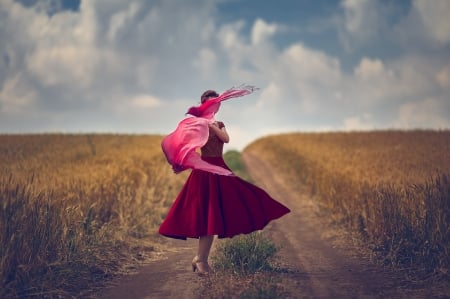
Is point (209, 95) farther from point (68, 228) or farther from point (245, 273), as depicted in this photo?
point (68, 228)

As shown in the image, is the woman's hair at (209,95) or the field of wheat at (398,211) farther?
the field of wheat at (398,211)

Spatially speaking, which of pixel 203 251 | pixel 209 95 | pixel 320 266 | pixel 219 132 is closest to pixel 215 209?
pixel 203 251

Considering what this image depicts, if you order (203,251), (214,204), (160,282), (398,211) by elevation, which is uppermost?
(214,204)

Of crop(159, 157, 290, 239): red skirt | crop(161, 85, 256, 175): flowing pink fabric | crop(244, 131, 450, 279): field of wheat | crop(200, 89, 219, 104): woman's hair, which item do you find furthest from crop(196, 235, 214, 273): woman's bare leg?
crop(244, 131, 450, 279): field of wheat

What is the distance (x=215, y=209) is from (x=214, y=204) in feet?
0.23

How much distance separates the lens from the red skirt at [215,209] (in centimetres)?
747

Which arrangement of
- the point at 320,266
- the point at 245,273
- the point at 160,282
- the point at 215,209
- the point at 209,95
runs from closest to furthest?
1. the point at 215,209
2. the point at 209,95
3. the point at 245,273
4. the point at 160,282
5. the point at 320,266

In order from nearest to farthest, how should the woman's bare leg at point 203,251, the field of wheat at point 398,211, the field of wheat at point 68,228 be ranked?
the field of wheat at point 68,228 → the woman's bare leg at point 203,251 → the field of wheat at point 398,211

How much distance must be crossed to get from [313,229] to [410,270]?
479 cm

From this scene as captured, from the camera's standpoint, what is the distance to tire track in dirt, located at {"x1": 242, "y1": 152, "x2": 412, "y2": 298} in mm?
7500

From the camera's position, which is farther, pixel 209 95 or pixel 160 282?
pixel 160 282

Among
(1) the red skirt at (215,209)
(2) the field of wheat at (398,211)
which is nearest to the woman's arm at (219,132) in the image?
(1) the red skirt at (215,209)

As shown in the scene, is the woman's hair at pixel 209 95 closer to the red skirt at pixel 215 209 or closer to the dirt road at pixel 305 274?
the red skirt at pixel 215 209

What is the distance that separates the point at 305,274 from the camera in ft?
27.8
